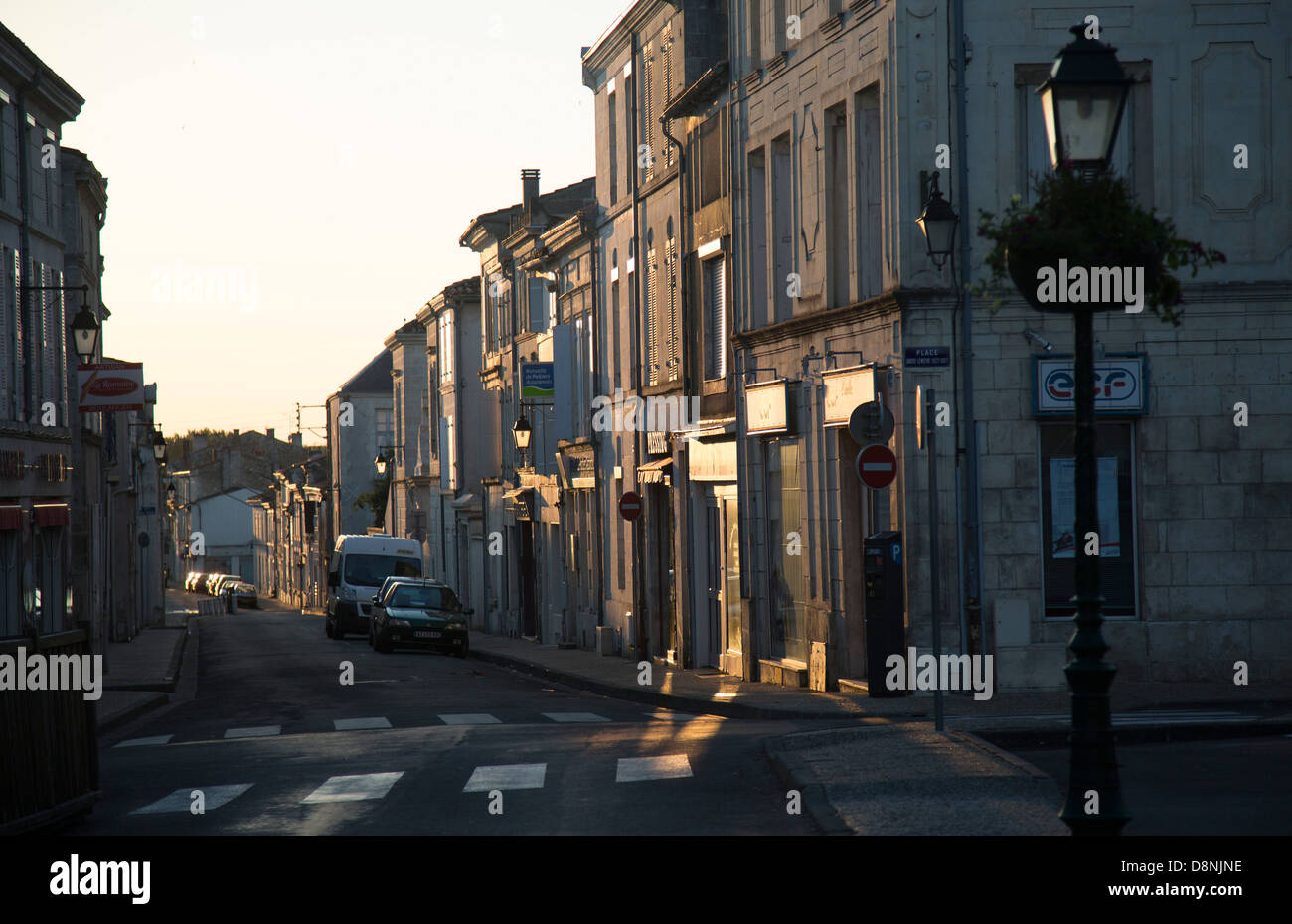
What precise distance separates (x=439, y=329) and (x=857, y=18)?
138 ft

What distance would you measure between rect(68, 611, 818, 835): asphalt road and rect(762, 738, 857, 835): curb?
96mm

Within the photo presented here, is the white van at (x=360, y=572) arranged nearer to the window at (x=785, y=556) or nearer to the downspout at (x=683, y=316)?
the downspout at (x=683, y=316)

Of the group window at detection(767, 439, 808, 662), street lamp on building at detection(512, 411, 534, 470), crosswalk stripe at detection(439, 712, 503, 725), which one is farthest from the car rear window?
crosswalk stripe at detection(439, 712, 503, 725)

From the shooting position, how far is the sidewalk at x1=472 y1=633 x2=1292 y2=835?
9.45 meters

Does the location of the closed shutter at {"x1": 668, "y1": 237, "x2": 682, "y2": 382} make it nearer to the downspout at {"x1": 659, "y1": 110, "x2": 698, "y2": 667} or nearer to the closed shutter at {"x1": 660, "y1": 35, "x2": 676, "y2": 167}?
the downspout at {"x1": 659, "y1": 110, "x2": 698, "y2": 667}

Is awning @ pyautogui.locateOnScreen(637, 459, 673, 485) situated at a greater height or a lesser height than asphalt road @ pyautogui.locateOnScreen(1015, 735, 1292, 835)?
greater

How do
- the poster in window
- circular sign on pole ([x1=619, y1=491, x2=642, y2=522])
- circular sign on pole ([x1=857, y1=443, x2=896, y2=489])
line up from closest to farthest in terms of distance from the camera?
circular sign on pole ([x1=857, y1=443, x2=896, y2=489]), the poster in window, circular sign on pole ([x1=619, y1=491, x2=642, y2=522])

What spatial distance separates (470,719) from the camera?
19.0m

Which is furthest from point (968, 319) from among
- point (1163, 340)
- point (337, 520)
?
point (337, 520)

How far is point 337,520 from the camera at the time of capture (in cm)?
8512

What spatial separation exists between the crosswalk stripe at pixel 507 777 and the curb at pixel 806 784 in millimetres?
1707

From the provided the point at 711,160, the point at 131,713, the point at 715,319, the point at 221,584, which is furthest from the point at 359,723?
the point at 221,584
